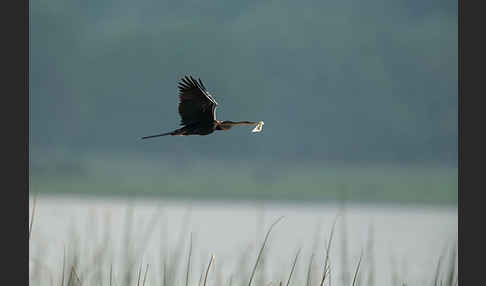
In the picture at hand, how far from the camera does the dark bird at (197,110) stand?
344 centimetres

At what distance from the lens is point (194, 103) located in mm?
3533

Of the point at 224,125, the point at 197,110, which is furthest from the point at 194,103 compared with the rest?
the point at 224,125

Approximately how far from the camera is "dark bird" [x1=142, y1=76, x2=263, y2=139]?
3439 millimetres

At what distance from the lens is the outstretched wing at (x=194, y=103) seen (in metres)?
3.48

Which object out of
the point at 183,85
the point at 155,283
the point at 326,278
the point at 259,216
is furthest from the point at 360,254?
the point at 183,85

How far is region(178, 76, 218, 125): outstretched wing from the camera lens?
348 cm

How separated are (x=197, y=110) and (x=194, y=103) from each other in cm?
5

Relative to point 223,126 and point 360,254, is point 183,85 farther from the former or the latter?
point 360,254

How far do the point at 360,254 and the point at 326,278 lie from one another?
0.31m

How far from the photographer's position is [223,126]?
344cm

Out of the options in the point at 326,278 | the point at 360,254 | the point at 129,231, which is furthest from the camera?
the point at 326,278

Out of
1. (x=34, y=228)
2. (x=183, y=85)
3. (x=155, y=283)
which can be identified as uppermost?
(x=183, y=85)

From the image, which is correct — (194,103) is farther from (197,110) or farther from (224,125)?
(224,125)

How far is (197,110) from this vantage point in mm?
3504
